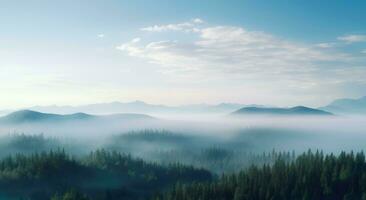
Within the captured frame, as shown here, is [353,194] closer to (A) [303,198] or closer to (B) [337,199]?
(B) [337,199]

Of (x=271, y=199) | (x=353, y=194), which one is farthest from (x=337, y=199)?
(x=271, y=199)

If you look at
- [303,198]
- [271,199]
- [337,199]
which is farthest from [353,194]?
[271,199]

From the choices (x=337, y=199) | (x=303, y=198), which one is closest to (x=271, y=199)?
(x=303, y=198)

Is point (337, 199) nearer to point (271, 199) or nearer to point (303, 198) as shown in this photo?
point (303, 198)

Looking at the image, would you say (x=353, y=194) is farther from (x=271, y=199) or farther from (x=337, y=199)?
(x=271, y=199)

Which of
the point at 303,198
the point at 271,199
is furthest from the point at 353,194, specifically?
the point at 271,199
